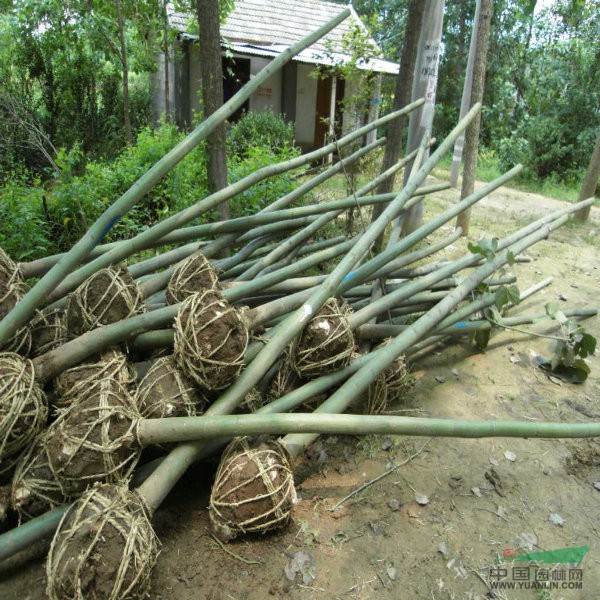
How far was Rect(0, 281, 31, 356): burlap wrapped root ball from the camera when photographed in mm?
2438

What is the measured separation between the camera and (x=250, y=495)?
226cm

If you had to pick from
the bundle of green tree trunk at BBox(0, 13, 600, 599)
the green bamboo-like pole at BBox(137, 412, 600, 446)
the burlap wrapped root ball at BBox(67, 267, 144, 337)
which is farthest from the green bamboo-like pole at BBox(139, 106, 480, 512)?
the burlap wrapped root ball at BBox(67, 267, 144, 337)

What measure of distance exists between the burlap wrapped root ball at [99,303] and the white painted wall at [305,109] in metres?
12.9

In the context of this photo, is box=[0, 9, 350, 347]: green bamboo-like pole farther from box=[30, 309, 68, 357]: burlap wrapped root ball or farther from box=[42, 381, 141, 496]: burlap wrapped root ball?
box=[42, 381, 141, 496]: burlap wrapped root ball

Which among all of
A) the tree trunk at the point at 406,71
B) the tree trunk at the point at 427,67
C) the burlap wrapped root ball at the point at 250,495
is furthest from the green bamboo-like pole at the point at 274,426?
the tree trunk at the point at 427,67

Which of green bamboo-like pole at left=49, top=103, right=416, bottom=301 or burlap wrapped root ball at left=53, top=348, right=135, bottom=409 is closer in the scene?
burlap wrapped root ball at left=53, top=348, right=135, bottom=409

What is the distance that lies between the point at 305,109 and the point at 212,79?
1068cm

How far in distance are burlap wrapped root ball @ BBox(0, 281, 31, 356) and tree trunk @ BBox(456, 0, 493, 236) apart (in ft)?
18.1

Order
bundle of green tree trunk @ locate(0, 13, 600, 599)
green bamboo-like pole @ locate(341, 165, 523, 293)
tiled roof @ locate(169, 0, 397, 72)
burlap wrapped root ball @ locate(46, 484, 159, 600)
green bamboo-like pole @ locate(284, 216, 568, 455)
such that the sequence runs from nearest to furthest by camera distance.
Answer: burlap wrapped root ball @ locate(46, 484, 159, 600) < bundle of green tree trunk @ locate(0, 13, 600, 599) < green bamboo-like pole @ locate(284, 216, 568, 455) < green bamboo-like pole @ locate(341, 165, 523, 293) < tiled roof @ locate(169, 0, 397, 72)

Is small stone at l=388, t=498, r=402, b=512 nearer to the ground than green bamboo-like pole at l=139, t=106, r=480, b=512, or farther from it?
nearer to the ground

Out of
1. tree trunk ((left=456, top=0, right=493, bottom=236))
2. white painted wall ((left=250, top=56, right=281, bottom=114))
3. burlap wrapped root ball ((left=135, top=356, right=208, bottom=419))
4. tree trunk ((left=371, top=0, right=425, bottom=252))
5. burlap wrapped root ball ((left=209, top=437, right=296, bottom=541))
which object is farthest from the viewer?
white painted wall ((left=250, top=56, right=281, bottom=114))

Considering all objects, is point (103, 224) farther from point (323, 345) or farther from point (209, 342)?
point (323, 345)

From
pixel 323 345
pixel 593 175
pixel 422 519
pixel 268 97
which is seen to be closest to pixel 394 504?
pixel 422 519

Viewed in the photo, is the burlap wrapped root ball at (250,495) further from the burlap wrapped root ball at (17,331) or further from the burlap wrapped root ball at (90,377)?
the burlap wrapped root ball at (17,331)
